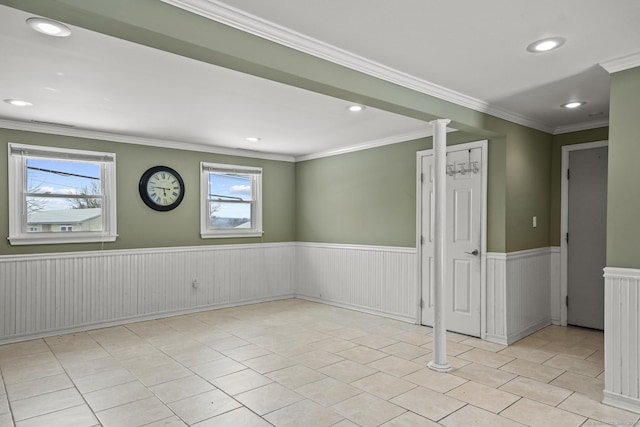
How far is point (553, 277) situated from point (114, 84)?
209 inches

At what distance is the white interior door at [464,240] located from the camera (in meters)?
4.54

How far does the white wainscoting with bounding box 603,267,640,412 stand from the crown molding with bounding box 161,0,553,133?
1.88m

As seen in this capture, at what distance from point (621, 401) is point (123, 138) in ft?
18.8

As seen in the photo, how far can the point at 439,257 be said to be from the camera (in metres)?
3.65

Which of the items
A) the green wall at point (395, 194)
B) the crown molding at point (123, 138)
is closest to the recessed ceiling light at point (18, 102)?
the crown molding at point (123, 138)

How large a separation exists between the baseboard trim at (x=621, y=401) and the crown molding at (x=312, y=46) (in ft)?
8.56

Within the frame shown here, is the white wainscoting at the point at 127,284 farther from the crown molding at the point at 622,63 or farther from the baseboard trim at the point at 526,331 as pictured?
the crown molding at the point at 622,63

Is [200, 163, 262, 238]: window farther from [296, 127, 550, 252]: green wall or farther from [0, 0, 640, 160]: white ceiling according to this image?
[0, 0, 640, 160]: white ceiling

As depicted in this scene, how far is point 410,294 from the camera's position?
523 centimetres

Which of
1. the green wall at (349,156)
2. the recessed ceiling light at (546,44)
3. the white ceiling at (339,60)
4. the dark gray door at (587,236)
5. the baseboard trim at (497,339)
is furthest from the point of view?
the dark gray door at (587,236)

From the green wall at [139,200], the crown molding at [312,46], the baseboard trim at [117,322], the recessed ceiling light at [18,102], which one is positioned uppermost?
the crown molding at [312,46]

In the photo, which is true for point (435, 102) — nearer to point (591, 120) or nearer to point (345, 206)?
point (591, 120)

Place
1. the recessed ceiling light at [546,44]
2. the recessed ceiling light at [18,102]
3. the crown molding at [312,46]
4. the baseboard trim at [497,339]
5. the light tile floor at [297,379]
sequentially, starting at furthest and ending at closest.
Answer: the baseboard trim at [497,339], the recessed ceiling light at [18,102], the light tile floor at [297,379], the recessed ceiling light at [546,44], the crown molding at [312,46]

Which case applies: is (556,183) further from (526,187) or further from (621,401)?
(621,401)
